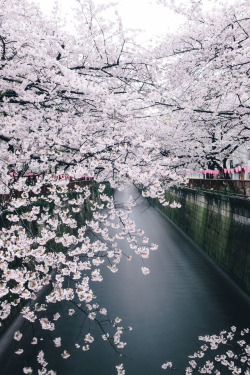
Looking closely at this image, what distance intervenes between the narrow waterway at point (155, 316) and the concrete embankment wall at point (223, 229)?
0.71 m

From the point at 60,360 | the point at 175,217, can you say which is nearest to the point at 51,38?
the point at 60,360

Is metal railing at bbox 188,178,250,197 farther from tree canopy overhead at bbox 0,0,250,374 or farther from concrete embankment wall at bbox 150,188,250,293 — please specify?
tree canopy overhead at bbox 0,0,250,374

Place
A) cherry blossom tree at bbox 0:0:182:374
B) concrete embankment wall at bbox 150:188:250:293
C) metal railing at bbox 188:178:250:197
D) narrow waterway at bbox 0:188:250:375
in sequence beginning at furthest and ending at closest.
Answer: metal railing at bbox 188:178:250:197
concrete embankment wall at bbox 150:188:250:293
narrow waterway at bbox 0:188:250:375
cherry blossom tree at bbox 0:0:182:374

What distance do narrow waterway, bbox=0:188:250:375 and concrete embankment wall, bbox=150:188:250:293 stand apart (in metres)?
A: 0.71

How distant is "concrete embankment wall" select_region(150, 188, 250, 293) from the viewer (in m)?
10.7

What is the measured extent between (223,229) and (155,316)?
5.36 metres

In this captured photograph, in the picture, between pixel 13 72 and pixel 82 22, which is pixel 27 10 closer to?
pixel 82 22

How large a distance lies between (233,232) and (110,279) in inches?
235

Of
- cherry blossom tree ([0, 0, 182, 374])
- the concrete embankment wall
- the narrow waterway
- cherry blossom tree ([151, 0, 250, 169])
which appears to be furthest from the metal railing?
cherry blossom tree ([0, 0, 182, 374])

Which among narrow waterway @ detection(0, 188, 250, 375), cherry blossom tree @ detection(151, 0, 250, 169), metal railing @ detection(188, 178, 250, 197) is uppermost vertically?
cherry blossom tree @ detection(151, 0, 250, 169)

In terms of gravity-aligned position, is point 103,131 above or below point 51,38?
below

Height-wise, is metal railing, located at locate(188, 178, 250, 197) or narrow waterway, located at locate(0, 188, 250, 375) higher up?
metal railing, located at locate(188, 178, 250, 197)

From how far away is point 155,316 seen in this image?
10031 millimetres

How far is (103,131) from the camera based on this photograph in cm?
861
